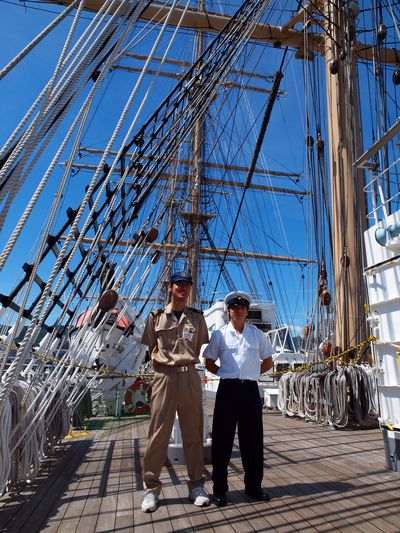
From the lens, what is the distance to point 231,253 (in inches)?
1276

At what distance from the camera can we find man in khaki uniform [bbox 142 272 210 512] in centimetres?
311

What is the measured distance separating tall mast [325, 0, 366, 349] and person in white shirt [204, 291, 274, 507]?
450 centimetres

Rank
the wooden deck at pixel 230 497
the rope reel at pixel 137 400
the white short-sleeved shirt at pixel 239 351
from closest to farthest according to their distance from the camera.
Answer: the wooden deck at pixel 230 497
the white short-sleeved shirt at pixel 239 351
the rope reel at pixel 137 400

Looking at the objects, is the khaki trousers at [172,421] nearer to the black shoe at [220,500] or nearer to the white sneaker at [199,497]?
the white sneaker at [199,497]

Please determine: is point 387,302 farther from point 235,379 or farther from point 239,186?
point 239,186

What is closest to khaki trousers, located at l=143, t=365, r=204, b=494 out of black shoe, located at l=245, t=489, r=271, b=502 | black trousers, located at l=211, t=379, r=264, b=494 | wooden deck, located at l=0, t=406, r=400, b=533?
black trousers, located at l=211, t=379, r=264, b=494

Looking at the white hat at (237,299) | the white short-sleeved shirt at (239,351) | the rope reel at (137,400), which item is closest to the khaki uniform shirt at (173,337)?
the white short-sleeved shirt at (239,351)

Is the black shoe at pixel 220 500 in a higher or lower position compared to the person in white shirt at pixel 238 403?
lower

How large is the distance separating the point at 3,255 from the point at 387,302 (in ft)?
10.1

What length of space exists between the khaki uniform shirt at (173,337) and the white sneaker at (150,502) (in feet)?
2.75

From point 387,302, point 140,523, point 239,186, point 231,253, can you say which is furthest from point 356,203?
point 231,253

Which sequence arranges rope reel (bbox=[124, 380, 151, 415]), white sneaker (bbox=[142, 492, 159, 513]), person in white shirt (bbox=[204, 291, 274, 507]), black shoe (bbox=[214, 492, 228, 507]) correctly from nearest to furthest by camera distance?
1. white sneaker (bbox=[142, 492, 159, 513])
2. black shoe (bbox=[214, 492, 228, 507])
3. person in white shirt (bbox=[204, 291, 274, 507])
4. rope reel (bbox=[124, 380, 151, 415])

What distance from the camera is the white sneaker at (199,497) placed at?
302cm

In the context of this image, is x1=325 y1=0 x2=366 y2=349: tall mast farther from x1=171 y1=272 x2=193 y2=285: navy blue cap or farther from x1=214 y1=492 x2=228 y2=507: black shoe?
x1=214 y1=492 x2=228 y2=507: black shoe
